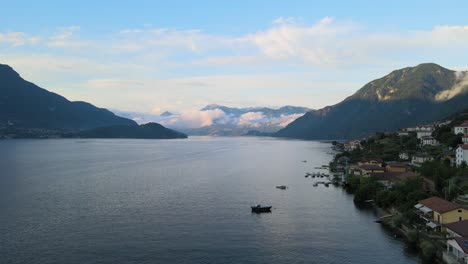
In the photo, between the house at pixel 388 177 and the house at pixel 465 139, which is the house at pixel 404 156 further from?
the house at pixel 388 177

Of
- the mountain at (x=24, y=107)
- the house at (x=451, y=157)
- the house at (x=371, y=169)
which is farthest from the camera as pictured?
the mountain at (x=24, y=107)

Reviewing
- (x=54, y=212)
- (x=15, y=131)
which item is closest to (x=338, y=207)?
(x=54, y=212)

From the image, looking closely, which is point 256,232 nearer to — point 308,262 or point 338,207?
point 308,262

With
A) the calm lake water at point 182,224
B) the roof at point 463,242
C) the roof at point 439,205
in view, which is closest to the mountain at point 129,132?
the calm lake water at point 182,224

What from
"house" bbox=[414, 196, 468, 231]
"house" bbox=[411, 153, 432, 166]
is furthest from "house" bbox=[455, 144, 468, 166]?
"house" bbox=[414, 196, 468, 231]

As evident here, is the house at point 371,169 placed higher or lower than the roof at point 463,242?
higher
